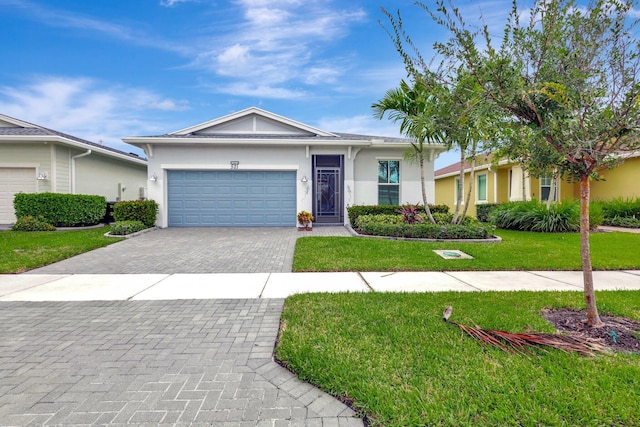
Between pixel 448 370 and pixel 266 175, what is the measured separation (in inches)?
447

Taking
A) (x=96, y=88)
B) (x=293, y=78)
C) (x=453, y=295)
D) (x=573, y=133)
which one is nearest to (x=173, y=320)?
(x=453, y=295)

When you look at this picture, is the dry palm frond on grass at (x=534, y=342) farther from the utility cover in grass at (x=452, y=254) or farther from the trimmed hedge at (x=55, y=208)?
the trimmed hedge at (x=55, y=208)

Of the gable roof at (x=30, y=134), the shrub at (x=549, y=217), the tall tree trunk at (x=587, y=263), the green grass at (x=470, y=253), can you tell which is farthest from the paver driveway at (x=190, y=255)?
the shrub at (x=549, y=217)

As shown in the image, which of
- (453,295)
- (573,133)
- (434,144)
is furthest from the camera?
(434,144)

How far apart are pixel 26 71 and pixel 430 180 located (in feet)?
65.9

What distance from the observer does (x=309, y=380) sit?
2367mm

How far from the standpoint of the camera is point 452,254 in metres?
7.08

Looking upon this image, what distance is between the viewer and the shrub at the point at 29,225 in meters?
10.8

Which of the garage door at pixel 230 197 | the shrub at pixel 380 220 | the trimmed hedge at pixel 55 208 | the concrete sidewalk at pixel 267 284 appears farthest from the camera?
the garage door at pixel 230 197

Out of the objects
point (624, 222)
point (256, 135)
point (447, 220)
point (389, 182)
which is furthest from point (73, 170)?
point (624, 222)

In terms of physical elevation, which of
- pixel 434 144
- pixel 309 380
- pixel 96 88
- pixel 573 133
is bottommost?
pixel 309 380

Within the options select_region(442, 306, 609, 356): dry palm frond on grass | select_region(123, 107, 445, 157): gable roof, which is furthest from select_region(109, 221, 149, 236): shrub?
select_region(442, 306, 609, 356): dry palm frond on grass

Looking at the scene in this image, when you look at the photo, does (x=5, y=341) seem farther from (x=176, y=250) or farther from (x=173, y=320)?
(x=176, y=250)

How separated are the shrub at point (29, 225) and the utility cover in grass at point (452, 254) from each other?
13.4 meters
